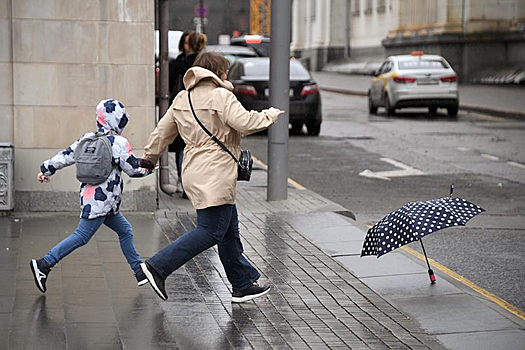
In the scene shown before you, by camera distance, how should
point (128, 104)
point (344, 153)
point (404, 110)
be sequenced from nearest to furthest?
point (128, 104) → point (344, 153) → point (404, 110)

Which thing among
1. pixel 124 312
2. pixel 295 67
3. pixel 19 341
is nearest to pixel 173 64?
pixel 124 312

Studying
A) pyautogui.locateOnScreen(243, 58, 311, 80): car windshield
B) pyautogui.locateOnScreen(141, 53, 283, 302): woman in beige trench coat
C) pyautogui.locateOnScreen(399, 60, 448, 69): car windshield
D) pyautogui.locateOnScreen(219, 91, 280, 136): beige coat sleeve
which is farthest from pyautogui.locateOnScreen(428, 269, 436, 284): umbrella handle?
pyautogui.locateOnScreen(399, 60, 448, 69): car windshield

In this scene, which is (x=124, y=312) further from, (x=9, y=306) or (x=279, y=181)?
(x=279, y=181)

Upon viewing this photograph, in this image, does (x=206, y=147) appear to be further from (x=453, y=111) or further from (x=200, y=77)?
(x=453, y=111)

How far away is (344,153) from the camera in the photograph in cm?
1738

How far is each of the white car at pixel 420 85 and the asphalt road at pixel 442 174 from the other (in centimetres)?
70

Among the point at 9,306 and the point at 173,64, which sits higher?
the point at 173,64

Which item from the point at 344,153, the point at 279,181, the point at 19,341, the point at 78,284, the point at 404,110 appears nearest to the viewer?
the point at 19,341

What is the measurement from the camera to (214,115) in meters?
6.22

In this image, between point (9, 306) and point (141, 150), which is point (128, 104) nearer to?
point (141, 150)

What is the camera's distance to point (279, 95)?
425 inches

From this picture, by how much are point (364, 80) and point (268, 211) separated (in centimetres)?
4021

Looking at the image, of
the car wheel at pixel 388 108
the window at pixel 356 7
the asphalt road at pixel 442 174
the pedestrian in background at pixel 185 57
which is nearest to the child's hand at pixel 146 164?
the asphalt road at pixel 442 174

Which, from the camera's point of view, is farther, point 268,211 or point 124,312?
point 268,211
